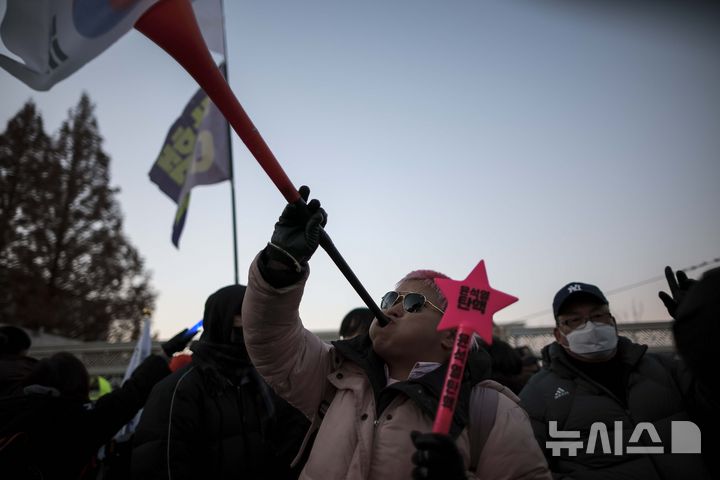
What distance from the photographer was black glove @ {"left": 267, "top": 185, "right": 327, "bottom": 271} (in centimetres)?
175

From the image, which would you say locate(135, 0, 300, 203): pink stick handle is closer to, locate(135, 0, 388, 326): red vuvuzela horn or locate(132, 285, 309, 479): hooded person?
locate(135, 0, 388, 326): red vuvuzela horn

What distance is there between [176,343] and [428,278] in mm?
2787

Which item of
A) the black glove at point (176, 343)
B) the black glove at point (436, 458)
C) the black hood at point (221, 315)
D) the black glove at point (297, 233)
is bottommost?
the black glove at point (436, 458)

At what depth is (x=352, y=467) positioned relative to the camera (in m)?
1.69

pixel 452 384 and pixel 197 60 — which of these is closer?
pixel 452 384

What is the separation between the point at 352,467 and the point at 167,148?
7691 mm

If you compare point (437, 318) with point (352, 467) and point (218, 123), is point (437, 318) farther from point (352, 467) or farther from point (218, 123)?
point (218, 123)

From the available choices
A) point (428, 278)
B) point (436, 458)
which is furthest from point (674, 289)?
point (436, 458)

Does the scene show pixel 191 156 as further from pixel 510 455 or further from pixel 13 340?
pixel 510 455

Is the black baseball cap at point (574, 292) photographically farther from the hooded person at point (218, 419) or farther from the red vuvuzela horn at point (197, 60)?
the red vuvuzela horn at point (197, 60)

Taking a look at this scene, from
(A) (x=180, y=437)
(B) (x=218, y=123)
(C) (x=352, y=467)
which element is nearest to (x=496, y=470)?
(C) (x=352, y=467)

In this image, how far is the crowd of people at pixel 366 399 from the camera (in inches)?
68.8

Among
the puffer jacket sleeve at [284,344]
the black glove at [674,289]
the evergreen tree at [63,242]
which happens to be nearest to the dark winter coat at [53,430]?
the puffer jacket sleeve at [284,344]

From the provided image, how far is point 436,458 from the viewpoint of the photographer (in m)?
1.31
